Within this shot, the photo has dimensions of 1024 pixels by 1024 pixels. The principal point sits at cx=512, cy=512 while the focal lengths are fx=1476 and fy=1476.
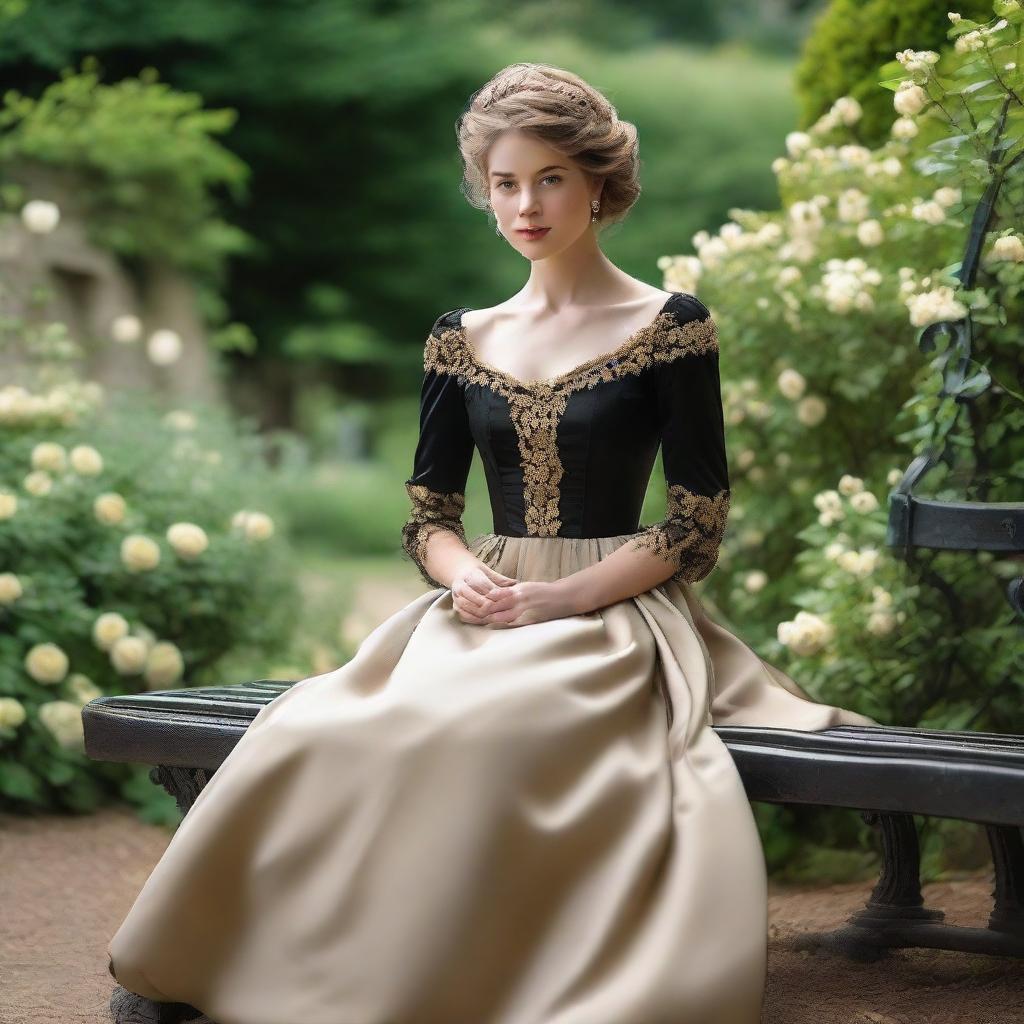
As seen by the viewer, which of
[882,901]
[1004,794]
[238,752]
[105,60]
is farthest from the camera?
[105,60]

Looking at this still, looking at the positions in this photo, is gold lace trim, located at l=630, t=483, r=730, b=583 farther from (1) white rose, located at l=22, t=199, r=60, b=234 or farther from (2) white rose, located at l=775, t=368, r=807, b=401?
(1) white rose, located at l=22, t=199, r=60, b=234

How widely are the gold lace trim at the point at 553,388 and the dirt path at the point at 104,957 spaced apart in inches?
39.1

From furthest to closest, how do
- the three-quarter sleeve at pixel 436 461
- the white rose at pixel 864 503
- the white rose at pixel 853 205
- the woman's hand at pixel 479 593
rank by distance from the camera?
the white rose at pixel 853 205, the white rose at pixel 864 503, the three-quarter sleeve at pixel 436 461, the woman's hand at pixel 479 593

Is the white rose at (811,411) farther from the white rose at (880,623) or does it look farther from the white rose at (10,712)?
the white rose at (10,712)

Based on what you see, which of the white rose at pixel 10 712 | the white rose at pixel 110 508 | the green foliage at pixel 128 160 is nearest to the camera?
the white rose at pixel 10 712

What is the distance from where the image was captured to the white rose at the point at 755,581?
157 inches

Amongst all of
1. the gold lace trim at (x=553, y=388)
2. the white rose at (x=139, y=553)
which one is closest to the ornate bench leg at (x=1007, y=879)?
the gold lace trim at (x=553, y=388)

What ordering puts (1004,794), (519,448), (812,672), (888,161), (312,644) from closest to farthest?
(1004,794), (519,448), (812,672), (888,161), (312,644)

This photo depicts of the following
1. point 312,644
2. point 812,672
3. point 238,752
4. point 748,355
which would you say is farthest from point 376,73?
point 238,752

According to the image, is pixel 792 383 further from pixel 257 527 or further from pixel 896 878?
pixel 257 527

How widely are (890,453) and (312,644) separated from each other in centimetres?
239

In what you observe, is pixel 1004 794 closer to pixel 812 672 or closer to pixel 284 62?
pixel 812 672

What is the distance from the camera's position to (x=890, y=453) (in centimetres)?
401

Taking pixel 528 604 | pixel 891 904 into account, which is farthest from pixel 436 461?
pixel 891 904
